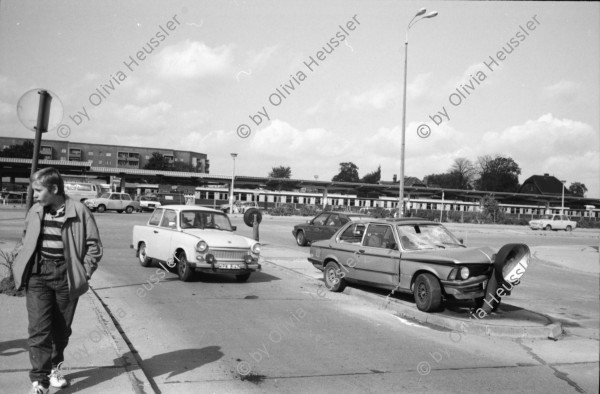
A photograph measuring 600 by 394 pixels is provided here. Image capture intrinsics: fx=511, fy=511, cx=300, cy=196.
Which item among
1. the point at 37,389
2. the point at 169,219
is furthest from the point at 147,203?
the point at 37,389

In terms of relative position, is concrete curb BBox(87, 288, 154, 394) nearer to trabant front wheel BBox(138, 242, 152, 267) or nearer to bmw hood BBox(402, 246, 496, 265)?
trabant front wheel BBox(138, 242, 152, 267)

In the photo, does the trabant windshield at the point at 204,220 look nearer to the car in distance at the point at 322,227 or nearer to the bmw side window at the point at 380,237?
the bmw side window at the point at 380,237

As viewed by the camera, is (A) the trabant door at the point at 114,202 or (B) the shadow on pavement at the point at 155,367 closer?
(B) the shadow on pavement at the point at 155,367

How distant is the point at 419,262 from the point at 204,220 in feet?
17.0

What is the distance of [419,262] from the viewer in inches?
327

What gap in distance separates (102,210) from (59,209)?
38.6 metres

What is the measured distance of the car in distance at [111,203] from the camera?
3934 centimetres

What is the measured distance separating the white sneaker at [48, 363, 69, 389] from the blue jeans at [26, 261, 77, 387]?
14 centimetres

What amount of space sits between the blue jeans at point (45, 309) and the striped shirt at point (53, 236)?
0.22ft

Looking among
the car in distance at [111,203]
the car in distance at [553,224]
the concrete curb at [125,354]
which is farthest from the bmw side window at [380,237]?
the car in distance at [553,224]

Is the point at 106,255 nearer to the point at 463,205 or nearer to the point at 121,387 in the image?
the point at 121,387

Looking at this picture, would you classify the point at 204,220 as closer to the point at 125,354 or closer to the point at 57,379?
the point at 125,354

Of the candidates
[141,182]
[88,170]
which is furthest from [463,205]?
[88,170]

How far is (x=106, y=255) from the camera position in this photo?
1442 centimetres
